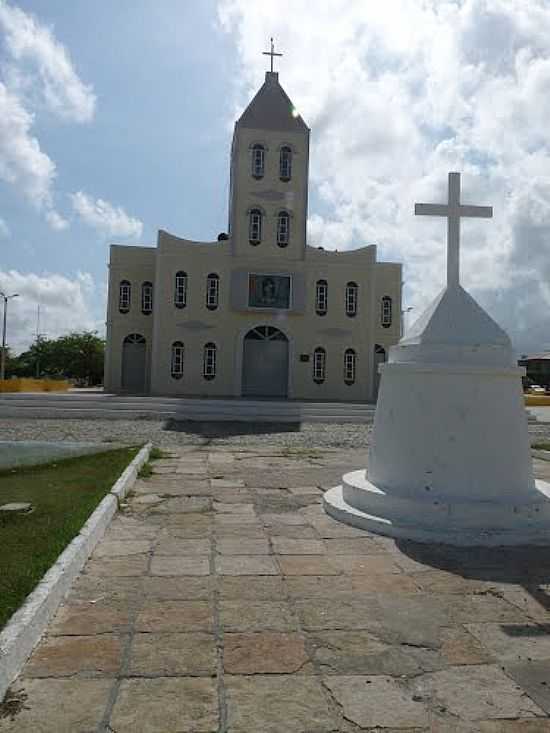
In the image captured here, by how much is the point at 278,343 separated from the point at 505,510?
2213 cm

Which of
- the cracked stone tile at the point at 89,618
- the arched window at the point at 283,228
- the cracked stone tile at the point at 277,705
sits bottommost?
the cracked stone tile at the point at 277,705

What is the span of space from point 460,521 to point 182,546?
2.53m

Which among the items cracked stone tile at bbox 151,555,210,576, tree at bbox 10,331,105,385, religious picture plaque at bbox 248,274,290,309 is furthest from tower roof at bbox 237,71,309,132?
tree at bbox 10,331,105,385

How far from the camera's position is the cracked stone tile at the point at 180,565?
15.7 ft

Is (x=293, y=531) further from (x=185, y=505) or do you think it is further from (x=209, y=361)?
(x=209, y=361)

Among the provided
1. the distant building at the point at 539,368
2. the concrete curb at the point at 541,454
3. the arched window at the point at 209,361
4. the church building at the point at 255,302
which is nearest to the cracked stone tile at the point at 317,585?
the concrete curb at the point at 541,454

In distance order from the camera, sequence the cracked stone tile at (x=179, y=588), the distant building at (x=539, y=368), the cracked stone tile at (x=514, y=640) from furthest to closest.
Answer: the distant building at (x=539, y=368)
the cracked stone tile at (x=179, y=588)
the cracked stone tile at (x=514, y=640)

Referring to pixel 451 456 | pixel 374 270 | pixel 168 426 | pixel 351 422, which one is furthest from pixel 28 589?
pixel 374 270

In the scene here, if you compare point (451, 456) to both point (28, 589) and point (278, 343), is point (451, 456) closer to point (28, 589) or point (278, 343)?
point (28, 589)

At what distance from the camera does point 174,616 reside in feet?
12.8

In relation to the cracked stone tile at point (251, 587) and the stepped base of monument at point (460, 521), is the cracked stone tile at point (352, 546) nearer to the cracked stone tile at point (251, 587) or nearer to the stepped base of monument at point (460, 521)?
the stepped base of monument at point (460, 521)

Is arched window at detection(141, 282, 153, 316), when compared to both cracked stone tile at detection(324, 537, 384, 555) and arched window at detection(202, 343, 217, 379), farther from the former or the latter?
cracked stone tile at detection(324, 537, 384, 555)

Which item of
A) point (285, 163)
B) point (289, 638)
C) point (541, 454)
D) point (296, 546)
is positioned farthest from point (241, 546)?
point (285, 163)

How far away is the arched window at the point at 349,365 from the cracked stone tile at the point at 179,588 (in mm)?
23519
